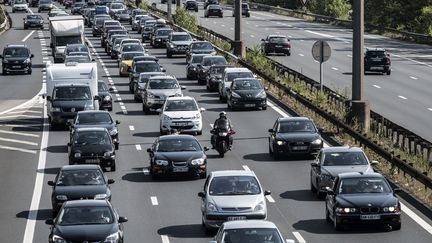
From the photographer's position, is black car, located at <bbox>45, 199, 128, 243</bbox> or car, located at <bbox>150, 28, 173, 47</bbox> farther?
car, located at <bbox>150, 28, 173, 47</bbox>

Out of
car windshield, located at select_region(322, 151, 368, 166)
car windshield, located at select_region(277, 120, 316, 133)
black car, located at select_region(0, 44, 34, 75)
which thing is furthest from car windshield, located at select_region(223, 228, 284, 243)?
black car, located at select_region(0, 44, 34, 75)

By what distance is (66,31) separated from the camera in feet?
288

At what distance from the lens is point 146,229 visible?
1220 inches

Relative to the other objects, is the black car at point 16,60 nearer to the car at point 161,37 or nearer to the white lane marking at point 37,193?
the car at point 161,37

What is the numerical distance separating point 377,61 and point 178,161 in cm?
4044

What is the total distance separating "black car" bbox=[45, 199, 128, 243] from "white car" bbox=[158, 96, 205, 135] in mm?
21011

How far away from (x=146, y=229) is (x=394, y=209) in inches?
232

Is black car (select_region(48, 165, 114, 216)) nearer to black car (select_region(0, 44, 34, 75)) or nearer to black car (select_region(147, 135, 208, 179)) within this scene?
black car (select_region(147, 135, 208, 179))

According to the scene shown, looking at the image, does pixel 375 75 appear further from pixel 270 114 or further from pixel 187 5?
pixel 187 5

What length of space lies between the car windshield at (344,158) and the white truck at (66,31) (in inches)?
2087

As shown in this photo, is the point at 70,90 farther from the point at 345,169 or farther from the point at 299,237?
the point at 299,237

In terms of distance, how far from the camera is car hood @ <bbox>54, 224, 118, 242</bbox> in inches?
1061

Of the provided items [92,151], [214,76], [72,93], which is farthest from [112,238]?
[214,76]

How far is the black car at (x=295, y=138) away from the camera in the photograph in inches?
1661
